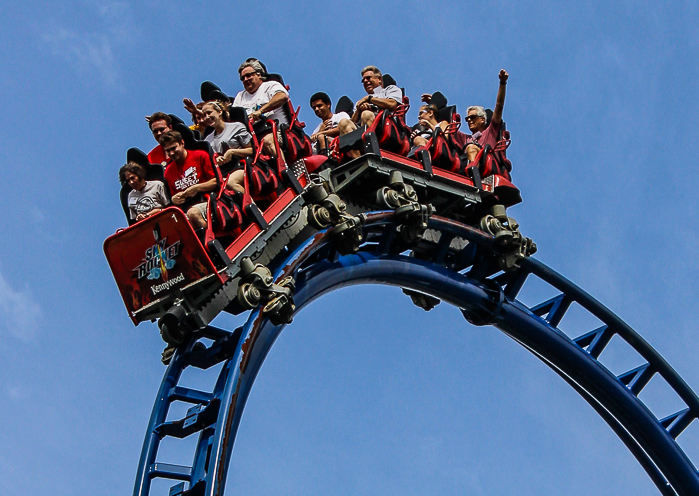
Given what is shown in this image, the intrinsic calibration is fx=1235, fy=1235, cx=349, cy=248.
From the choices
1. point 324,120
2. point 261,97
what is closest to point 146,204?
point 261,97

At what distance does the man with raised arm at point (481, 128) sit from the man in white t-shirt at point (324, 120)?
1359mm

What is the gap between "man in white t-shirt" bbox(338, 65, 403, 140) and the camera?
12312mm

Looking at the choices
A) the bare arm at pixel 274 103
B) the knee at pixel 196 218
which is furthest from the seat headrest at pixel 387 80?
the knee at pixel 196 218

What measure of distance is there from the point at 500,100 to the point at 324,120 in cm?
198

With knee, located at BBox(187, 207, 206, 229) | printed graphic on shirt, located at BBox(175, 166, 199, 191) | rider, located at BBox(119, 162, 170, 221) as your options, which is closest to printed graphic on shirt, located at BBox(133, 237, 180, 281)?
knee, located at BBox(187, 207, 206, 229)

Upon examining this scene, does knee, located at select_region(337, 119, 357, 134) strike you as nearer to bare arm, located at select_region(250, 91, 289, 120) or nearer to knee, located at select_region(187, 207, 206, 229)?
bare arm, located at select_region(250, 91, 289, 120)

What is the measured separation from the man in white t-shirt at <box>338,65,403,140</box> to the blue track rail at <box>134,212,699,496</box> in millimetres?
1032

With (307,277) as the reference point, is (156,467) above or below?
below

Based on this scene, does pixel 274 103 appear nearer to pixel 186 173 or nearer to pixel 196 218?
pixel 186 173

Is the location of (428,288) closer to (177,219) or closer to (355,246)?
(355,246)

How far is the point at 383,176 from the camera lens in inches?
475

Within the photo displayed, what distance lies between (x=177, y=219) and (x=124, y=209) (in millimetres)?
1072

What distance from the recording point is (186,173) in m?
10.7

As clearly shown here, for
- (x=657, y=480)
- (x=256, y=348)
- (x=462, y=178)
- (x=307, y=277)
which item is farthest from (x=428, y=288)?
(x=657, y=480)
